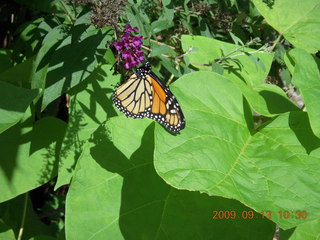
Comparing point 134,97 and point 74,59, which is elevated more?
point 74,59

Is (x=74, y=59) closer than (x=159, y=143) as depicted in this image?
No

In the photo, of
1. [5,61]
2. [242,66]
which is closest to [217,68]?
[242,66]

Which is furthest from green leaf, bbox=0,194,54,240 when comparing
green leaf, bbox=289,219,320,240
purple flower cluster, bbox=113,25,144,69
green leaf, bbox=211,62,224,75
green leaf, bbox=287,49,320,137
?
green leaf, bbox=287,49,320,137

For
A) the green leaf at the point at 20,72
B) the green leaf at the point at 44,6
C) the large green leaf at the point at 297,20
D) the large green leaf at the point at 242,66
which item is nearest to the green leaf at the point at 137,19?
the large green leaf at the point at 242,66

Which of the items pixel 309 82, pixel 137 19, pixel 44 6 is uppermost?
pixel 44 6

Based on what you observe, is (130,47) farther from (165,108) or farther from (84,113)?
(84,113)

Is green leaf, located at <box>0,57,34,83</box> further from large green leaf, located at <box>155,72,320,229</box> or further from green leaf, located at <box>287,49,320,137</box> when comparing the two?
green leaf, located at <box>287,49,320,137</box>

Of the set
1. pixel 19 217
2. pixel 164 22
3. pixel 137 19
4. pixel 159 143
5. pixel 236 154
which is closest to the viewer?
pixel 159 143
